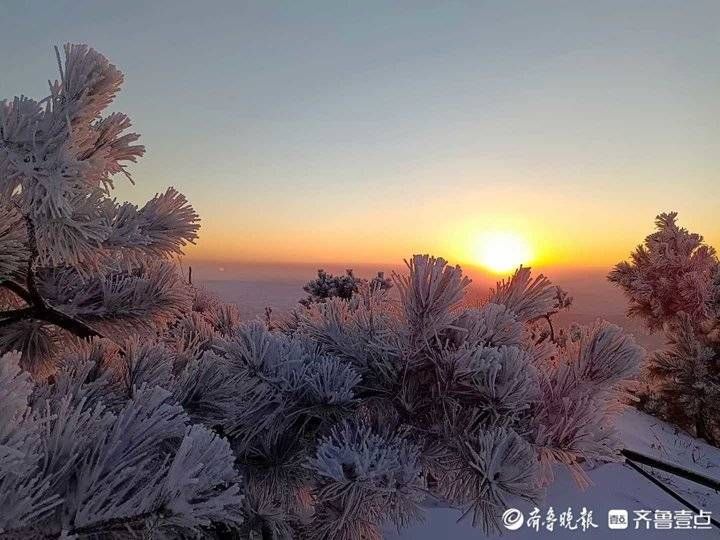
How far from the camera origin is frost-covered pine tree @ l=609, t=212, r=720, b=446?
10.1m

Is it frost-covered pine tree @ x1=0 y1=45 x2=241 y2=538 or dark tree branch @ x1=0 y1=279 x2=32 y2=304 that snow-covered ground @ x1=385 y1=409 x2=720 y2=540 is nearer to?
frost-covered pine tree @ x1=0 y1=45 x2=241 y2=538

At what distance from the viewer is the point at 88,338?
1.79m

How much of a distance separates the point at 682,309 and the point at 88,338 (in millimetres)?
11327

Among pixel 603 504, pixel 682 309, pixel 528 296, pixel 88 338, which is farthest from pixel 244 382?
pixel 682 309

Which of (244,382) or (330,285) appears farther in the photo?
(330,285)

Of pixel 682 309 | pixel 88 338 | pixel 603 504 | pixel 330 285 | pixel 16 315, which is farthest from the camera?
pixel 330 285

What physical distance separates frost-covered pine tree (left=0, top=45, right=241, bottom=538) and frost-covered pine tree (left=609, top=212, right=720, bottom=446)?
1075cm

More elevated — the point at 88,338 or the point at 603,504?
the point at 88,338

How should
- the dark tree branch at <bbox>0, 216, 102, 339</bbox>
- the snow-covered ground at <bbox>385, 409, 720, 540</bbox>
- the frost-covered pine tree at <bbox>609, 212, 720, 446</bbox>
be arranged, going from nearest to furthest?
→ the dark tree branch at <bbox>0, 216, 102, 339</bbox> → the snow-covered ground at <bbox>385, 409, 720, 540</bbox> → the frost-covered pine tree at <bbox>609, 212, 720, 446</bbox>

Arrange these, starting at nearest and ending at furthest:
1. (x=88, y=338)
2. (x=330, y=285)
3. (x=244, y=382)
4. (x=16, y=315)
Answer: (x=244, y=382) → (x=16, y=315) → (x=88, y=338) → (x=330, y=285)

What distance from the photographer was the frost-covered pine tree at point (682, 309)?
33.0ft

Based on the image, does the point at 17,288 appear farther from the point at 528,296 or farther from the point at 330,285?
the point at 330,285

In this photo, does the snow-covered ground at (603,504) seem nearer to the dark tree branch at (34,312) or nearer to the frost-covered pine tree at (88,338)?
the frost-covered pine tree at (88,338)

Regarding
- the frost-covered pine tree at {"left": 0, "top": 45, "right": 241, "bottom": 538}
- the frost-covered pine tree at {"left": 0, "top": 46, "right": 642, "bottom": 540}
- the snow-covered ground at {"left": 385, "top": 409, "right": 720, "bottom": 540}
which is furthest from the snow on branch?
the snow-covered ground at {"left": 385, "top": 409, "right": 720, "bottom": 540}
